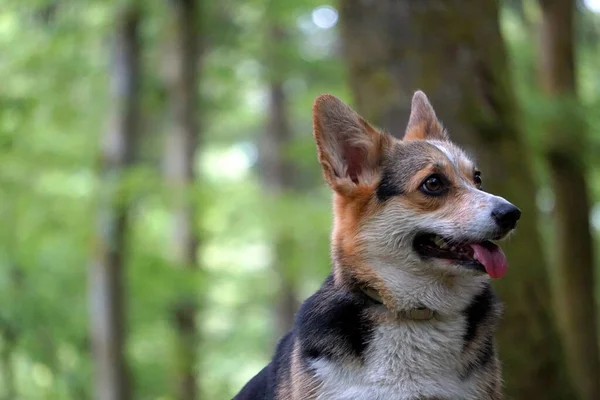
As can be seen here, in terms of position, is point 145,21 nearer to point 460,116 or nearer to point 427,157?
point 460,116

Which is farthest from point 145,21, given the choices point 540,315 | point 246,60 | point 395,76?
point 540,315

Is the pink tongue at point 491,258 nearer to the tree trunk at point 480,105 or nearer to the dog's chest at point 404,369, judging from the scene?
the dog's chest at point 404,369

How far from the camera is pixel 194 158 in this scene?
13148 millimetres

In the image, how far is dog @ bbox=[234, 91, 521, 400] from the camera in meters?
3.27

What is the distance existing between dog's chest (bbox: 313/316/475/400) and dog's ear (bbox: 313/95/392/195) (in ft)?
2.48

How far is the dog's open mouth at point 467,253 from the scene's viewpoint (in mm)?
3285

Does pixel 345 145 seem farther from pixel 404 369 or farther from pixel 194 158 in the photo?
pixel 194 158

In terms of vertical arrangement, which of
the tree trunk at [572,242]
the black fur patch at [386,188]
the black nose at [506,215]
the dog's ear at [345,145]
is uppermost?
the dog's ear at [345,145]

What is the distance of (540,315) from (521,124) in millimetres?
1519

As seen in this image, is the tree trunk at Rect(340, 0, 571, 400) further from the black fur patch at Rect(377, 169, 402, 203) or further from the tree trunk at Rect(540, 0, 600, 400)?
the tree trunk at Rect(540, 0, 600, 400)

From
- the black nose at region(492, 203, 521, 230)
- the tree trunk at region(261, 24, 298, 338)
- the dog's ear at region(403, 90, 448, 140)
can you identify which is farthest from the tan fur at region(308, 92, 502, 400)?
the tree trunk at region(261, 24, 298, 338)

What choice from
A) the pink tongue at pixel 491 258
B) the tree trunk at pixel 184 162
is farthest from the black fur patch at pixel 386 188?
the tree trunk at pixel 184 162

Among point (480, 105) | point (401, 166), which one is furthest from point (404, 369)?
point (480, 105)

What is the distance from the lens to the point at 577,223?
888 centimetres
